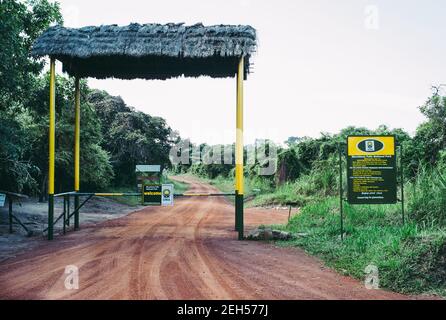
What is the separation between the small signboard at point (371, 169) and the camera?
945 cm

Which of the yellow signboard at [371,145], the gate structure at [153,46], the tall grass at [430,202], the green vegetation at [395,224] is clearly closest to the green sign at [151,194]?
the gate structure at [153,46]

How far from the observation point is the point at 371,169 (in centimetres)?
952

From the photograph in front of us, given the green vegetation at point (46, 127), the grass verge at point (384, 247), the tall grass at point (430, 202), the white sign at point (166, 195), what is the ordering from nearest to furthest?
the grass verge at point (384, 247), the tall grass at point (430, 202), the white sign at point (166, 195), the green vegetation at point (46, 127)

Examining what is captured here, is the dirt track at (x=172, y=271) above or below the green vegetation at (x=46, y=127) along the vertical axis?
below

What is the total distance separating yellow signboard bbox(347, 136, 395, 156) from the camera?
9539mm

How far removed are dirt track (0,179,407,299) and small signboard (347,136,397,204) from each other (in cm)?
218

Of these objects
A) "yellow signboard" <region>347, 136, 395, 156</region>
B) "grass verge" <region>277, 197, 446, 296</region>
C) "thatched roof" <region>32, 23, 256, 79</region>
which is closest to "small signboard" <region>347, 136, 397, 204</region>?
"yellow signboard" <region>347, 136, 395, 156</region>

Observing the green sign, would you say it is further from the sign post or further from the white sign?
the sign post

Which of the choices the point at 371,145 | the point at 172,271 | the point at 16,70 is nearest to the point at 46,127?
the point at 16,70

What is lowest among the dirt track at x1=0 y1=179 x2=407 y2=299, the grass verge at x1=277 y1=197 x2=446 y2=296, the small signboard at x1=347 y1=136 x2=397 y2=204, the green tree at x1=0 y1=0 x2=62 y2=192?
the dirt track at x1=0 y1=179 x2=407 y2=299

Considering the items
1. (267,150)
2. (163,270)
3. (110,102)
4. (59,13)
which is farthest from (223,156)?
(163,270)

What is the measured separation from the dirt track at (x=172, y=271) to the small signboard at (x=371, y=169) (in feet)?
7.17

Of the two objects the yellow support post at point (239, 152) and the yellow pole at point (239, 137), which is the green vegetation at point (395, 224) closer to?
the yellow support post at point (239, 152)

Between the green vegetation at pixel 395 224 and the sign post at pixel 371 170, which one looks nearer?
the green vegetation at pixel 395 224
